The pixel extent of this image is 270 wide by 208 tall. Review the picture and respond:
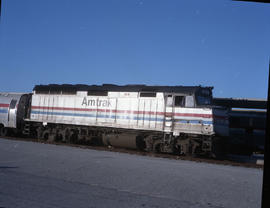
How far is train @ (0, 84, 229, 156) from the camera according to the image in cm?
1672

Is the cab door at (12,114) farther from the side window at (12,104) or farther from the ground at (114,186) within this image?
the ground at (114,186)

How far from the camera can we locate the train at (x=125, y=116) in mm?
16719

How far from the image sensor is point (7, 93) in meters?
25.5

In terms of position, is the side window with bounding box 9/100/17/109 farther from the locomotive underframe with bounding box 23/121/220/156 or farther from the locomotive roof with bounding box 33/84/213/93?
the locomotive roof with bounding box 33/84/213/93

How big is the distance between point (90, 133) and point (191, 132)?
726 centimetres

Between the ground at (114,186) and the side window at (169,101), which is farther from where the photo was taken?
the side window at (169,101)

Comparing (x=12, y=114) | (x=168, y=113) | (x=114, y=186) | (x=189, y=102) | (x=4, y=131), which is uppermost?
(x=189, y=102)

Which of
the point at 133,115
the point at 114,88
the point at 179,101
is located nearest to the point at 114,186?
the point at 179,101

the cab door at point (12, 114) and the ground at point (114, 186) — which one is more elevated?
the cab door at point (12, 114)

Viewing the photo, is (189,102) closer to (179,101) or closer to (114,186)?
(179,101)

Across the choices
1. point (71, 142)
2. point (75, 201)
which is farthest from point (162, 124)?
point (75, 201)

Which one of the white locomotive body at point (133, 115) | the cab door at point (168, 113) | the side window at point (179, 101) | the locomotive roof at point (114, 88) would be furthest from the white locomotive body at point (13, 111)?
the side window at point (179, 101)

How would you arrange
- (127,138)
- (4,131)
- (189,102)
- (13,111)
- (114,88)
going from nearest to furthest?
(189,102)
(127,138)
(114,88)
(13,111)
(4,131)

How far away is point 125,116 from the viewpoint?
18891 mm
